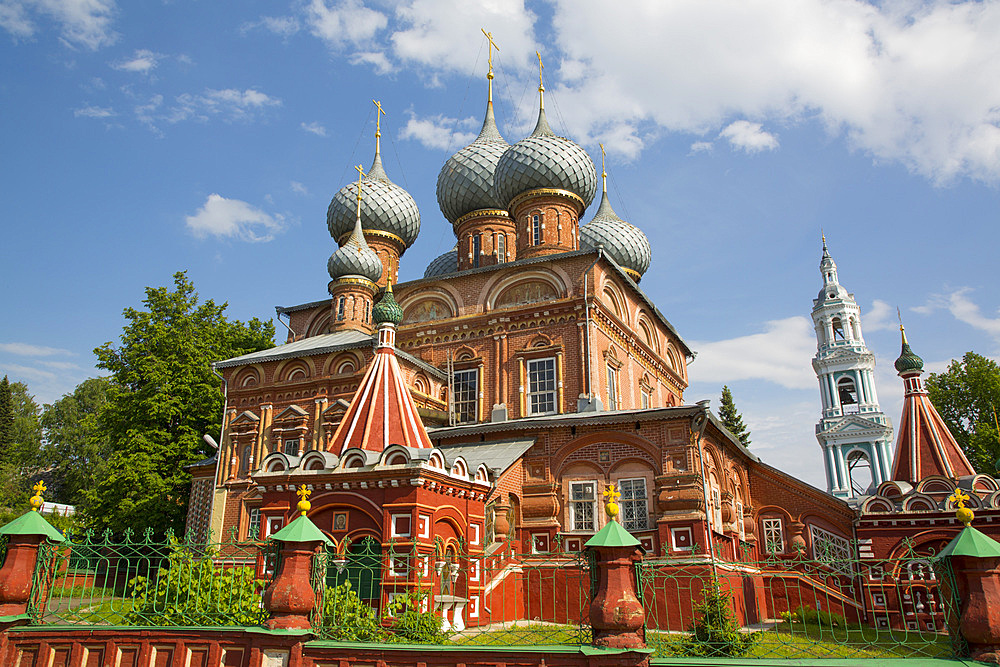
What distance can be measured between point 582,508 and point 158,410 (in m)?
12.3

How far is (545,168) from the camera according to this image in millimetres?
18000

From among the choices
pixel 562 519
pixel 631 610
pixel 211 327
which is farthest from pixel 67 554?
pixel 211 327

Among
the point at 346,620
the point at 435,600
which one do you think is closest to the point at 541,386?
the point at 435,600

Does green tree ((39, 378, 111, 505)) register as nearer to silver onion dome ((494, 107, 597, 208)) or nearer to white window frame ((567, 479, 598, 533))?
silver onion dome ((494, 107, 597, 208))

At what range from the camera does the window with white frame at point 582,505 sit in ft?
41.4

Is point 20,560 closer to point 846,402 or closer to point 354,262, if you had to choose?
point 354,262

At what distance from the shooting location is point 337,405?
50.9 ft

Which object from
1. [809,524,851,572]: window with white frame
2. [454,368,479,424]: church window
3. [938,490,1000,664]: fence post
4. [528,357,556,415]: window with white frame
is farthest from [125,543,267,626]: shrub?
[809,524,851,572]: window with white frame

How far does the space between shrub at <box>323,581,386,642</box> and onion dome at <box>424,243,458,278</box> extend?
53.2ft

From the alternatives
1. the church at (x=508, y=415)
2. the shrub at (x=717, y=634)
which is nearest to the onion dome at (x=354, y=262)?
the church at (x=508, y=415)

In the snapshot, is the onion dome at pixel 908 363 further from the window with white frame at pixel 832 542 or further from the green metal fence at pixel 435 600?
the green metal fence at pixel 435 600

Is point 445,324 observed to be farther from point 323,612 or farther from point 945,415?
point 945,415

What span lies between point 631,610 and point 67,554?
5.32 m

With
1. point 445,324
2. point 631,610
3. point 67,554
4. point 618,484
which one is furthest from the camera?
point 445,324
